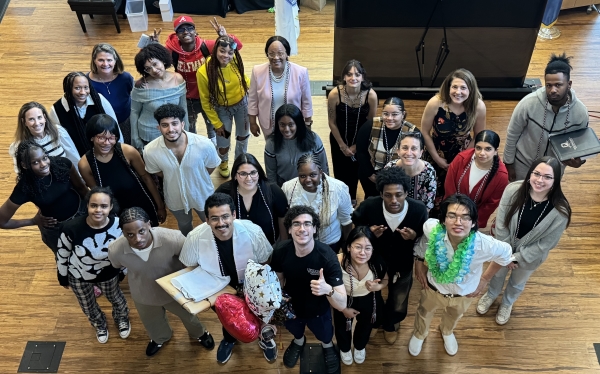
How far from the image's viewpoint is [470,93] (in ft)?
11.6

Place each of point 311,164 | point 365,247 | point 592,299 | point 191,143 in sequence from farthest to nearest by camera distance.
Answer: point 592,299, point 191,143, point 311,164, point 365,247

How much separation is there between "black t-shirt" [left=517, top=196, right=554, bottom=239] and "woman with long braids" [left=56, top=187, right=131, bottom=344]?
233 cm

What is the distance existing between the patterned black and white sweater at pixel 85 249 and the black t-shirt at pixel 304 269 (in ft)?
3.19

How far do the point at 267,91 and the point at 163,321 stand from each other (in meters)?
1.76

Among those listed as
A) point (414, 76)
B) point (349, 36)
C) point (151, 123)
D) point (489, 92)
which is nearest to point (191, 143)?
point (151, 123)

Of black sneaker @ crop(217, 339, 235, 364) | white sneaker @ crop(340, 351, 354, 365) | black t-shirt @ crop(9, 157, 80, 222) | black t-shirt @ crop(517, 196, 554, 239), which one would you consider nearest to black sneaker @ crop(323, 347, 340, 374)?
white sneaker @ crop(340, 351, 354, 365)

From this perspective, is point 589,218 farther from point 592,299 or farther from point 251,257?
point 251,257

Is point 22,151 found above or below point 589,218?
above

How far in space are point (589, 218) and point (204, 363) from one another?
3252 millimetres

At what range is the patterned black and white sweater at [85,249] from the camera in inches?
118

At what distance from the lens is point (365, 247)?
2.80m

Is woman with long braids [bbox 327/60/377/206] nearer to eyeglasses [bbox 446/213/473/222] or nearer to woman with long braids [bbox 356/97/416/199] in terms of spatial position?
woman with long braids [bbox 356/97/416/199]

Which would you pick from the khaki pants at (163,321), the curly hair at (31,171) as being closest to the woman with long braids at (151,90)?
the curly hair at (31,171)

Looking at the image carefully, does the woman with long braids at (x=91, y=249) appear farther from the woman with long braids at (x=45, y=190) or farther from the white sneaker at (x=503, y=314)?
the white sneaker at (x=503, y=314)
